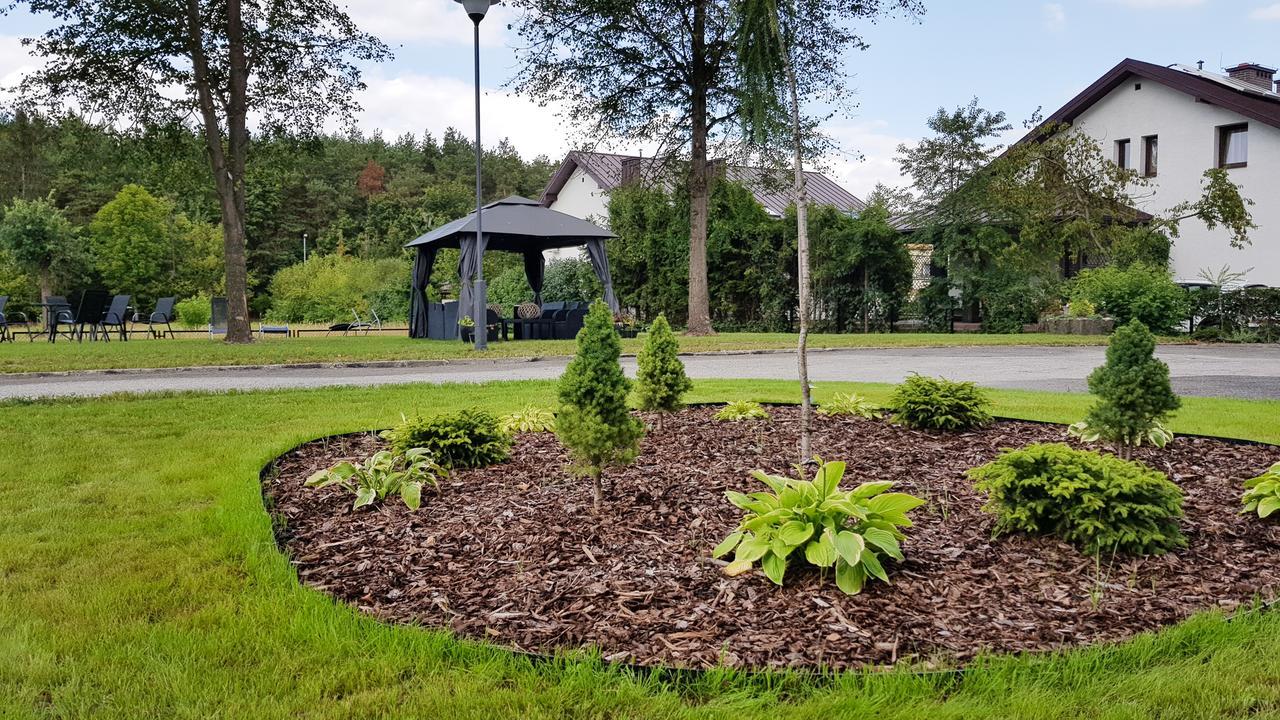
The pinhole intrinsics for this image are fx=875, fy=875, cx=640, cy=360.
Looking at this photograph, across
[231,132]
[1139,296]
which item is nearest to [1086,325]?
[1139,296]

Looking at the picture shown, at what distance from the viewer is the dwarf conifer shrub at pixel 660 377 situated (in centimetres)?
542

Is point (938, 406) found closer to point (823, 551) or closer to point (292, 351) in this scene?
point (823, 551)

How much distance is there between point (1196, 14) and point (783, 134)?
1020 centimetres

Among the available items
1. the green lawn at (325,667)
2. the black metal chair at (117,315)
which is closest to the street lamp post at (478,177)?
the black metal chair at (117,315)

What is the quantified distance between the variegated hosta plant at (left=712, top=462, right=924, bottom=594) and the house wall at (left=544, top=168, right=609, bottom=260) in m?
29.8

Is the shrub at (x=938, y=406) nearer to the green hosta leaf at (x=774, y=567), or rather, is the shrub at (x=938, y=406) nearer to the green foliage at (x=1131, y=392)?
the green foliage at (x=1131, y=392)

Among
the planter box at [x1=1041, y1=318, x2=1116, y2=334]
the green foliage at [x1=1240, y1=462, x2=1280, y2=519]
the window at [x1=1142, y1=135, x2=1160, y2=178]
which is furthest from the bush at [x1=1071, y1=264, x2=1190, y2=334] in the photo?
the green foliage at [x1=1240, y1=462, x2=1280, y2=519]

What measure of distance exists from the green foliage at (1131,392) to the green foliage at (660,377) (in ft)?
7.54

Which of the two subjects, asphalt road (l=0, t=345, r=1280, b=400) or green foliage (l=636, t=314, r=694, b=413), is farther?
asphalt road (l=0, t=345, r=1280, b=400)

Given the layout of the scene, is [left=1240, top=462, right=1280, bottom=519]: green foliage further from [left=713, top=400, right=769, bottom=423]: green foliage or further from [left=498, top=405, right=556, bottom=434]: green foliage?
[left=498, top=405, right=556, bottom=434]: green foliage

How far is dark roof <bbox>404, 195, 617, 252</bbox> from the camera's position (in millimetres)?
17812

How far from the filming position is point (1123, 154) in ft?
86.8

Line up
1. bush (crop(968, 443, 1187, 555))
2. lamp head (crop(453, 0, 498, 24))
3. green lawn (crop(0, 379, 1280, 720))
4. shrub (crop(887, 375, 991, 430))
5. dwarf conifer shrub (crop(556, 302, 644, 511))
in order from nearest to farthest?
green lawn (crop(0, 379, 1280, 720)), bush (crop(968, 443, 1187, 555)), dwarf conifer shrub (crop(556, 302, 644, 511)), shrub (crop(887, 375, 991, 430)), lamp head (crop(453, 0, 498, 24))

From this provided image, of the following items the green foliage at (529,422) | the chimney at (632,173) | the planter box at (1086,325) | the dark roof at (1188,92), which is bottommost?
the green foliage at (529,422)
